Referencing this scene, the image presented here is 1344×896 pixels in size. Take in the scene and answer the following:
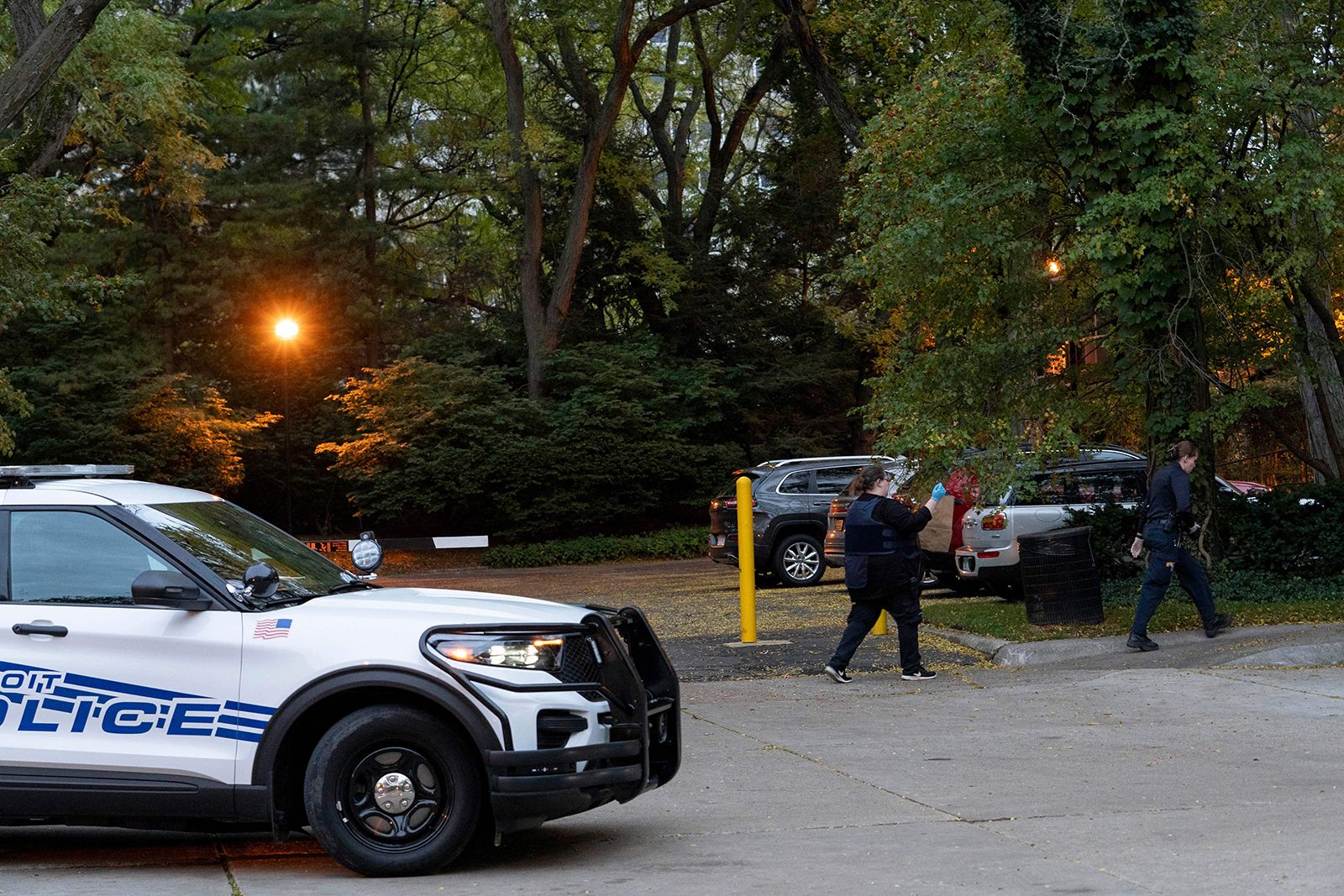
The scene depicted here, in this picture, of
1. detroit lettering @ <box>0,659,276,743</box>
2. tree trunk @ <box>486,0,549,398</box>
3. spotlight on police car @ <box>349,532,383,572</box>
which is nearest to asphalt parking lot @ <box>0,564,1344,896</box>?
detroit lettering @ <box>0,659,276,743</box>

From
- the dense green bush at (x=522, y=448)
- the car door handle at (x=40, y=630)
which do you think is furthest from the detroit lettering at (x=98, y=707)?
the dense green bush at (x=522, y=448)

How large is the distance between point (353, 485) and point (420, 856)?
1281 inches

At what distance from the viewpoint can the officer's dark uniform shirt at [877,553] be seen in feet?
38.2

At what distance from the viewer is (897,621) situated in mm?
11836

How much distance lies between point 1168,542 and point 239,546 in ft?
28.1

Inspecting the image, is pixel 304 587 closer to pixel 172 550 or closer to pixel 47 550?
pixel 172 550

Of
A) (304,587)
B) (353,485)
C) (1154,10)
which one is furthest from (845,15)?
(304,587)

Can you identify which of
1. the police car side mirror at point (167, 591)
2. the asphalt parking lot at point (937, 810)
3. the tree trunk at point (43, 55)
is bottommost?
the asphalt parking lot at point (937, 810)

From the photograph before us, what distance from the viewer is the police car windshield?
21.3ft

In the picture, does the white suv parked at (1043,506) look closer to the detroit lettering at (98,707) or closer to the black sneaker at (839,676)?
the black sneaker at (839,676)

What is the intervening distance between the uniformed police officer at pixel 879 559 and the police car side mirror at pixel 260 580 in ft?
20.1

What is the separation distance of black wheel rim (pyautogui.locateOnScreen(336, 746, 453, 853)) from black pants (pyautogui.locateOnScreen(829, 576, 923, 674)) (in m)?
6.26

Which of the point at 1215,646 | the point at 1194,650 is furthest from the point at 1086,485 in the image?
the point at 1194,650

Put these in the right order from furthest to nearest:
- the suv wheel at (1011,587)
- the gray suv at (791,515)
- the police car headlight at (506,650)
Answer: the gray suv at (791,515) → the suv wheel at (1011,587) → the police car headlight at (506,650)
